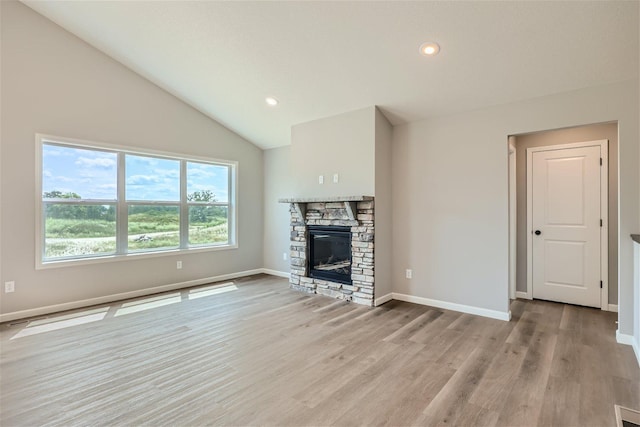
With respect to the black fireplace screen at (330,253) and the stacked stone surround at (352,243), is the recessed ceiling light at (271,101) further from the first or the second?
the black fireplace screen at (330,253)

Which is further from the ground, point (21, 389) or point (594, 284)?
point (594, 284)

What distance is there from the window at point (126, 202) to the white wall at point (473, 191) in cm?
322

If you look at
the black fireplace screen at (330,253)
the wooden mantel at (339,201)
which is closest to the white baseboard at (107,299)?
the black fireplace screen at (330,253)

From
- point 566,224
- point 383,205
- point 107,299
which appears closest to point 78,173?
point 107,299

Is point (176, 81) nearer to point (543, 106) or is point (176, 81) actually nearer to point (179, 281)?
point (179, 281)

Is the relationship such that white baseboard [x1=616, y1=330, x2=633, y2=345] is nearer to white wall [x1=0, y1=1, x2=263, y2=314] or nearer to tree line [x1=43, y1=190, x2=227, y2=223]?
white wall [x1=0, y1=1, x2=263, y2=314]

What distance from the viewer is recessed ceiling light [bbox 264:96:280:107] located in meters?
4.46

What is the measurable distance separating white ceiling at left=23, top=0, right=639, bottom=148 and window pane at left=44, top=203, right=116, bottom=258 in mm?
2096

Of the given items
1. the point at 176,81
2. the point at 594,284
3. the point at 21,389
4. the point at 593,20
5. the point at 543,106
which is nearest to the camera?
the point at 21,389

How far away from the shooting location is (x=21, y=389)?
2.18 m

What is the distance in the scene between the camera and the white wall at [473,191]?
9.74ft

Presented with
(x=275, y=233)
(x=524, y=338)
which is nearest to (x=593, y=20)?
(x=524, y=338)

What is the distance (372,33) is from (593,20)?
1730 millimetres

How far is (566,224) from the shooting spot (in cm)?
418
